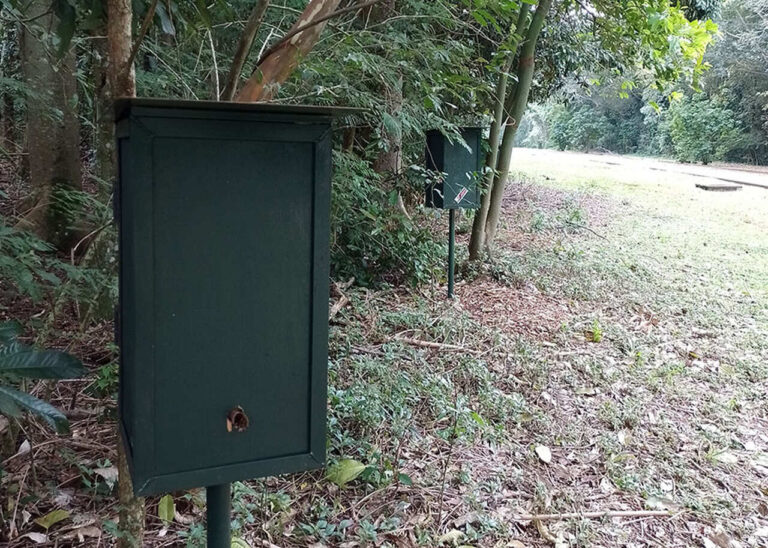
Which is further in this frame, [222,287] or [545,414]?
[545,414]

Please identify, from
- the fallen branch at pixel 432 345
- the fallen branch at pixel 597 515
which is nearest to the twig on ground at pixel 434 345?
the fallen branch at pixel 432 345

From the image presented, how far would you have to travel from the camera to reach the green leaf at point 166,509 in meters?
2.37

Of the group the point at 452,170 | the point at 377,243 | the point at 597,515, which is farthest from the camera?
the point at 377,243

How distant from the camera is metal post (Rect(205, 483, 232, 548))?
61.1 inches

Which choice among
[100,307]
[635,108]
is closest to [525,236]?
[100,307]

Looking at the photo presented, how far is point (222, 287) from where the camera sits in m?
1.40

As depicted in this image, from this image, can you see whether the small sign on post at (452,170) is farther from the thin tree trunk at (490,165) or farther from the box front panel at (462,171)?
the thin tree trunk at (490,165)

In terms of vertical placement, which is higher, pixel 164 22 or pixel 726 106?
pixel 726 106

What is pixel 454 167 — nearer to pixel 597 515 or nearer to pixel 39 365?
pixel 597 515

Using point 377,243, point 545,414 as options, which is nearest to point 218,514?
point 545,414

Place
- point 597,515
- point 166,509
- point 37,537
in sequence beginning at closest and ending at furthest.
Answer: point 37,537 → point 166,509 → point 597,515

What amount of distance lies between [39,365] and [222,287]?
0.53 m

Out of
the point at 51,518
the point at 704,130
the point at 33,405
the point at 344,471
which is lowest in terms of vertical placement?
the point at 344,471

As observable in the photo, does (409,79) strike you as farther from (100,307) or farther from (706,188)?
(706,188)
